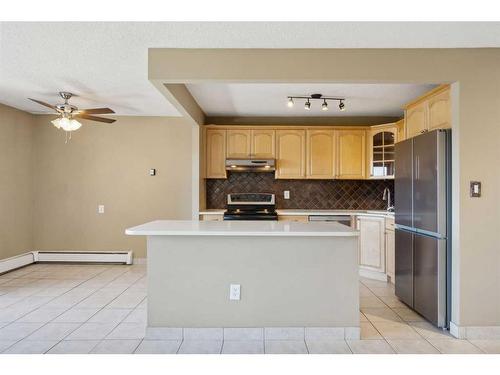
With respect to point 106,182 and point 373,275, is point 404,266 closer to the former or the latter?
point 373,275

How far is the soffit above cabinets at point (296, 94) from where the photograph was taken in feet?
12.7

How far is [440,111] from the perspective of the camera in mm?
3014

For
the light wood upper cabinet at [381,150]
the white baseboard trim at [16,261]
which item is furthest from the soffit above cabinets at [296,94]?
the white baseboard trim at [16,261]

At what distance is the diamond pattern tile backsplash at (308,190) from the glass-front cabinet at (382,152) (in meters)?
0.44

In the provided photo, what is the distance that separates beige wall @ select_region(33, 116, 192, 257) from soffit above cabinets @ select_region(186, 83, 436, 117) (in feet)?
3.30

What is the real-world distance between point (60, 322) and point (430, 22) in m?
3.77

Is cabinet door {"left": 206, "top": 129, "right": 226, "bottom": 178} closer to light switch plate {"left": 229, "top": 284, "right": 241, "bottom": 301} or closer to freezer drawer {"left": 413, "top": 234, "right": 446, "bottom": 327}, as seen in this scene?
light switch plate {"left": 229, "top": 284, "right": 241, "bottom": 301}

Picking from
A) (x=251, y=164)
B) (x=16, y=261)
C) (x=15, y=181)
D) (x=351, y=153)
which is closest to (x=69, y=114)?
(x=15, y=181)

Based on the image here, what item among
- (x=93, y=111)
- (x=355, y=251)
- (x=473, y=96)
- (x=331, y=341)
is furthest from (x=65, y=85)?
(x=473, y=96)

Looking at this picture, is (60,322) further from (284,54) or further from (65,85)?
(284,54)

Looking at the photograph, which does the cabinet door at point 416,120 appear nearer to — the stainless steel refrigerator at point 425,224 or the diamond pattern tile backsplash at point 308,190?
the stainless steel refrigerator at point 425,224

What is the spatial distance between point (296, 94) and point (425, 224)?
213cm

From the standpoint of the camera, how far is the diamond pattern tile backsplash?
211 inches

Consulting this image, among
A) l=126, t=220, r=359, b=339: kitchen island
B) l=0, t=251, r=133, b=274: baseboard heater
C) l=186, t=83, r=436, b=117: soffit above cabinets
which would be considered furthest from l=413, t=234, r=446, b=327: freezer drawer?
l=0, t=251, r=133, b=274: baseboard heater
